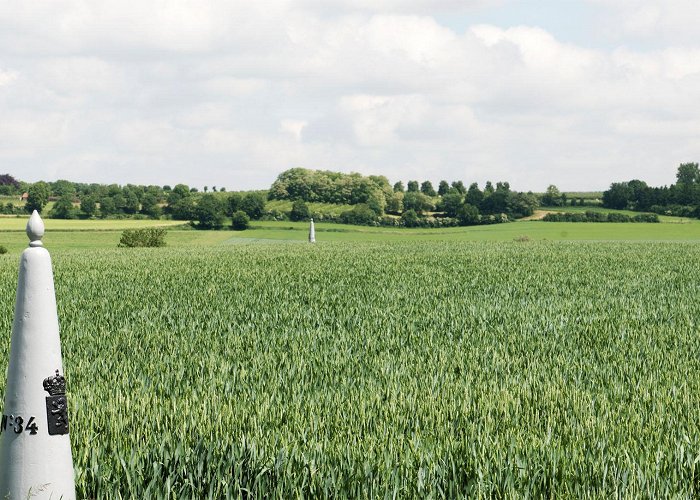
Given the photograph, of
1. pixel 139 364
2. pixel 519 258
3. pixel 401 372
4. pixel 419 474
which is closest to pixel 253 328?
pixel 139 364

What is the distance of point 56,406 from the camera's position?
356 cm

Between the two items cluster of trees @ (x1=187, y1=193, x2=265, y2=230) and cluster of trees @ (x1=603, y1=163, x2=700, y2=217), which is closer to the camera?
cluster of trees @ (x1=187, y1=193, x2=265, y2=230)

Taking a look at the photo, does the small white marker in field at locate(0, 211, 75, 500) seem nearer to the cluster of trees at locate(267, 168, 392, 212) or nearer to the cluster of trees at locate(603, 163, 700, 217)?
the cluster of trees at locate(603, 163, 700, 217)

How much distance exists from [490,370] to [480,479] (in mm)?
3701

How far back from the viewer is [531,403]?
6.20m

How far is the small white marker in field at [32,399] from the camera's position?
351 centimetres

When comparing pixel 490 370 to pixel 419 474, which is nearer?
pixel 419 474

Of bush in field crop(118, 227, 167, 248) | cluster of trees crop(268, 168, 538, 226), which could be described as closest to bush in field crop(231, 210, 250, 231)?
cluster of trees crop(268, 168, 538, 226)

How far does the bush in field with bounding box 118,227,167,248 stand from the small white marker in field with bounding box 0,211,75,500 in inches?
1642

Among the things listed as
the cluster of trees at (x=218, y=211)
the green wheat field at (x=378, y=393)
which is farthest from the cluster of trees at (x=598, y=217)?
the green wheat field at (x=378, y=393)

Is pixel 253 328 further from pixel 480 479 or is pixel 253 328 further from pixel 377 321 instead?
pixel 480 479

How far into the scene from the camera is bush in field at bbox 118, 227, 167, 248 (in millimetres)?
43875

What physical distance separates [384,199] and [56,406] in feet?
332

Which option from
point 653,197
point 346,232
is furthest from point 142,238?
point 653,197
